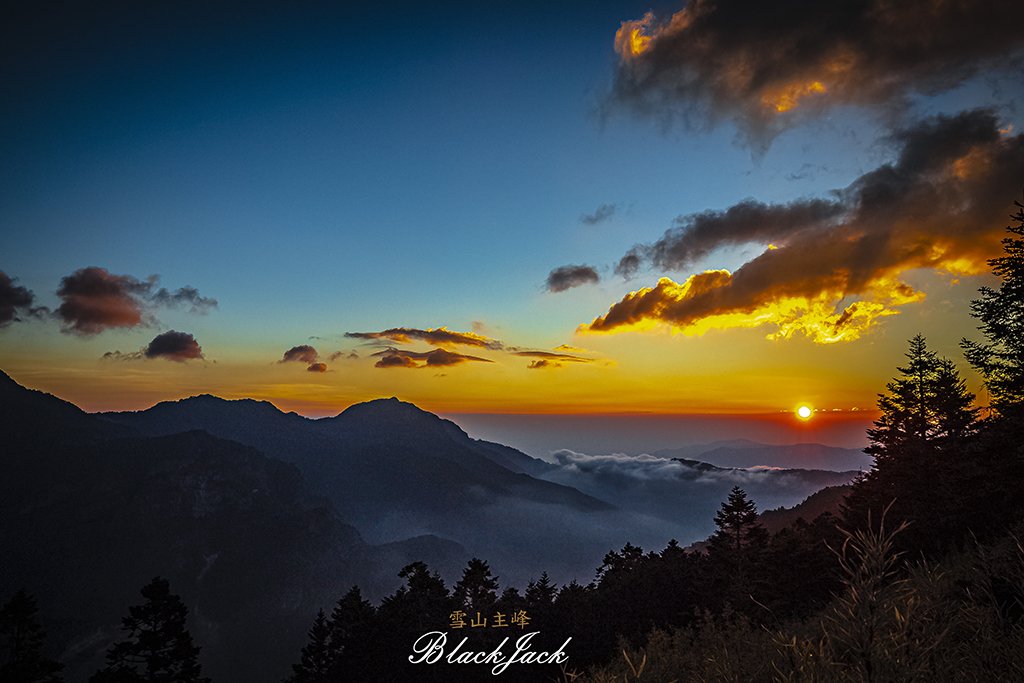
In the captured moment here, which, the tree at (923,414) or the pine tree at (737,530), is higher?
the tree at (923,414)

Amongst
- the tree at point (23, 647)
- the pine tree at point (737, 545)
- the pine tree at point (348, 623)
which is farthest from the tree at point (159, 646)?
the pine tree at point (737, 545)

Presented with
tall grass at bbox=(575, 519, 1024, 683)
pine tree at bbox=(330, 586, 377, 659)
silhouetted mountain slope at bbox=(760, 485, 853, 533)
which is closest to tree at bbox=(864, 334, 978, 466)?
tall grass at bbox=(575, 519, 1024, 683)

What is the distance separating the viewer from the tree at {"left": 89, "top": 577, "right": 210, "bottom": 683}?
30.8 metres

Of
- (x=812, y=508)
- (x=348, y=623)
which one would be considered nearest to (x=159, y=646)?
(x=348, y=623)

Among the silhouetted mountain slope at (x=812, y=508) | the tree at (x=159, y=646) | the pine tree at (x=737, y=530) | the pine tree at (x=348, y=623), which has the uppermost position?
the pine tree at (x=737, y=530)

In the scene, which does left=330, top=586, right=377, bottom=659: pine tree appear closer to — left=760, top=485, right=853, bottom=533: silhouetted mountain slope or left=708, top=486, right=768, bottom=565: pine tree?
left=708, top=486, right=768, bottom=565: pine tree

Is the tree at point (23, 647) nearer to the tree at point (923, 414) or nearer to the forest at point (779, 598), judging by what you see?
the forest at point (779, 598)

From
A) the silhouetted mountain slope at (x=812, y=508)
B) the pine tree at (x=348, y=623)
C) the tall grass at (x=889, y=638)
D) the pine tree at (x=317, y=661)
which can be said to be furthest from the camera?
the silhouetted mountain slope at (x=812, y=508)

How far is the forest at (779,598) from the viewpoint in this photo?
664cm

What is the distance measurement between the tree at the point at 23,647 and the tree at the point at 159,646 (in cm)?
346

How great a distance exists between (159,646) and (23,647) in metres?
6.57

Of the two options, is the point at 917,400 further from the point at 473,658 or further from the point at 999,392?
the point at 473,658

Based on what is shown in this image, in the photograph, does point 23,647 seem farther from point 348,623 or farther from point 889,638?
point 889,638

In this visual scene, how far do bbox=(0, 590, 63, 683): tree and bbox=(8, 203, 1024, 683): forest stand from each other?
0.28 ft
